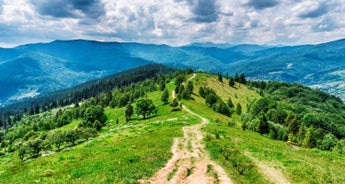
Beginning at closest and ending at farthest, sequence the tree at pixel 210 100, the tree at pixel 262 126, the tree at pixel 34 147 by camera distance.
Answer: the tree at pixel 34 147
the tree at pixel 262 126
the tree at pixel 210 100

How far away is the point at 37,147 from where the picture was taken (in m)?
55.4

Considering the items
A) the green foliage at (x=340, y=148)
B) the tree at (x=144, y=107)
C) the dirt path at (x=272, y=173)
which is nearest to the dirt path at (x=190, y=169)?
the dirt path at (x=272, y=173)

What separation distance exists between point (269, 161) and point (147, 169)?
48.7ft

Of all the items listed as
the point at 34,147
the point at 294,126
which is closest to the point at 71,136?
the point at 34,147

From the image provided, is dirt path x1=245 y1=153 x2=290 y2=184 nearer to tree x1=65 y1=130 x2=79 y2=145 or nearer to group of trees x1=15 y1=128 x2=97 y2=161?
group of trees x1=15 y1=128 x2=97 y2=161

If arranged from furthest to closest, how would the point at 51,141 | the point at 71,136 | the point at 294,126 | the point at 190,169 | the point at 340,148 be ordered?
the point at 294,126
the point at 340,148
the point at 71,136
the point at 51,141
the point at 190,169

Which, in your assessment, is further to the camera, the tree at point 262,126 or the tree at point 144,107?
the tree at point 144,107

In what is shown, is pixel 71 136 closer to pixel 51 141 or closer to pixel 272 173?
pixel 51 141

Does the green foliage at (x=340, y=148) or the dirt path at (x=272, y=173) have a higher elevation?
the dirt path at (x=272, y=173)

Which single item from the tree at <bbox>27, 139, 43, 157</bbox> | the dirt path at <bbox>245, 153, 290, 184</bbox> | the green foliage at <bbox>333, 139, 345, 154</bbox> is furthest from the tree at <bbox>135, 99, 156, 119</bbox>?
the dirt path at <bbox>245, 153, 290, 184</bbox>

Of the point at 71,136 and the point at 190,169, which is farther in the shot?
the point at 71,136

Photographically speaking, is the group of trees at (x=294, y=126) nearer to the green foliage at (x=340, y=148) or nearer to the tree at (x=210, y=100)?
the green foliage at (x=340, y=148)

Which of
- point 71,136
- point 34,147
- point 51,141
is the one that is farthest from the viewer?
point 71,136

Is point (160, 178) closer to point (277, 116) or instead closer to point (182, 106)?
point (182, 106)
